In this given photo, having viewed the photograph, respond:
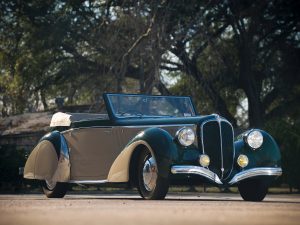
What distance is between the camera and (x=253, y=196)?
1280 cm

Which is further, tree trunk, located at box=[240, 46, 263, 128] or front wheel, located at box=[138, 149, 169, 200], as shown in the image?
tree trunk, located at box=[240, 46, 263, 128]

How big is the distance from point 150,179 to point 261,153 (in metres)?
1.94

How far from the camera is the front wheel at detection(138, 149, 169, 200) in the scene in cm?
1163

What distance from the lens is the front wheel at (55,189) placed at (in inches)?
565

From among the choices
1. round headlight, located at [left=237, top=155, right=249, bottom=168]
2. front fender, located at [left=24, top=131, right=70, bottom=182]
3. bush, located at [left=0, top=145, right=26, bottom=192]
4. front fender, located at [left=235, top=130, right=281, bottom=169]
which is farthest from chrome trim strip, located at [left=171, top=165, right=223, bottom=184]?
bush, located at [left=0, top=145, right=26, bottom=192]

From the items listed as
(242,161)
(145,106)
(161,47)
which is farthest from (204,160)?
(161,47)

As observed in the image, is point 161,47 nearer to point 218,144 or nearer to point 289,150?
point 289,150

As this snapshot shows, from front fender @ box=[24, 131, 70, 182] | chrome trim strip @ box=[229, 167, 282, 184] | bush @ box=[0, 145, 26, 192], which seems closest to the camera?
chrome trim strip @ box=[229, 167, 282, 184]

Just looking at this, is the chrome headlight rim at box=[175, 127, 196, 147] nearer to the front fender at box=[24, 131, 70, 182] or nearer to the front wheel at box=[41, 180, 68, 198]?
the front fender at box=[24, 131, 70, 182]

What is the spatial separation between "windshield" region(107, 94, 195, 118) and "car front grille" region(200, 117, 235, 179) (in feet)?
5.95

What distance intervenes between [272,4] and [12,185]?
12.1 m

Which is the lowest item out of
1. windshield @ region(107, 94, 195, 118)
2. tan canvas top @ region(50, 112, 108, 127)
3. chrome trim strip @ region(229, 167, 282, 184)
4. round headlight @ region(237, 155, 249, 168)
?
chrome trim strip @ region(229, 167, 282, 184)

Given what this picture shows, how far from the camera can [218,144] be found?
1232 centimetres

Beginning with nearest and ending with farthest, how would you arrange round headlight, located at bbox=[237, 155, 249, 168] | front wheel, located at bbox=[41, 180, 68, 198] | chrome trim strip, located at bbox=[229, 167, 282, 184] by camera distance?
1. chrome trim strip, located at bbox=[229, 167, 282, 184]
2. round headlight, located at bbox=[237, 155, 249, 168]
3. front wheel, located at bbox=[41, 180, 68, 198]
